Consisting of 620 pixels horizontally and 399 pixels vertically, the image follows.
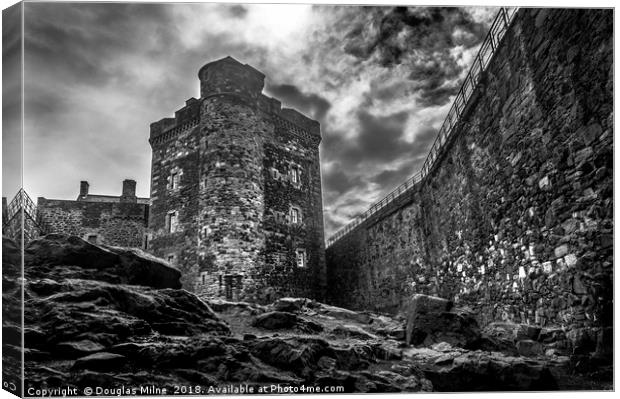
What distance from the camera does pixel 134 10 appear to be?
5836mm

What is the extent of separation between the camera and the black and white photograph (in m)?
5.21

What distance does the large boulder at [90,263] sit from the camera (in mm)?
7148

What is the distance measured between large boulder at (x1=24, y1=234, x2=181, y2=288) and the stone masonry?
34 centimetres

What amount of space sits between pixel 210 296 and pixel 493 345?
1103 centimetres

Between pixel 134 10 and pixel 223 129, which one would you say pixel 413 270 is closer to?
pixel 223 129

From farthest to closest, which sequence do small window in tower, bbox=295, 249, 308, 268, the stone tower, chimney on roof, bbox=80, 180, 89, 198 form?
1. small window in tower, bbox=295, 249, 308, 268
2. the stone tower
3. chimney on roof, bbox=80, 180, 89, 198

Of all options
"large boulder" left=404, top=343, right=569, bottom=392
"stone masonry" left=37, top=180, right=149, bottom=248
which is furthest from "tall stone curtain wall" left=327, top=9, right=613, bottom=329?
"stone masonry" left=37, top=180, right=149, bottom=248

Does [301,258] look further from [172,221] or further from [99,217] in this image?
[99,217]

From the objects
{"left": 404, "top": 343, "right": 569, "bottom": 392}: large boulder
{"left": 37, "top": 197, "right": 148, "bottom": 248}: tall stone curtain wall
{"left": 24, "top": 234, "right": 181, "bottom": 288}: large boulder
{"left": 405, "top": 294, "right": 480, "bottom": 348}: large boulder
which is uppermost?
{"left": 37, "top": 197, "right": 148, "bottom": 248}: tall stone curtain wall

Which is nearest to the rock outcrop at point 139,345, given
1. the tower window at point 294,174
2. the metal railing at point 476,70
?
the metal railing at point 476,70

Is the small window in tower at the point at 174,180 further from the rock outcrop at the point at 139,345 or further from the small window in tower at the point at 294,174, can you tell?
the rock outcrop at the point at 139,345

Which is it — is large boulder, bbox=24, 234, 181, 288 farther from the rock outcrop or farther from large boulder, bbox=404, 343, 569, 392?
large boulder, bbox=404, 343, 569, 392

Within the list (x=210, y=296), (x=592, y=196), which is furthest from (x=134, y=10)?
(x=210, y=296)

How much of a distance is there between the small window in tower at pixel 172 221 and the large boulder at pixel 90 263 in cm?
756
